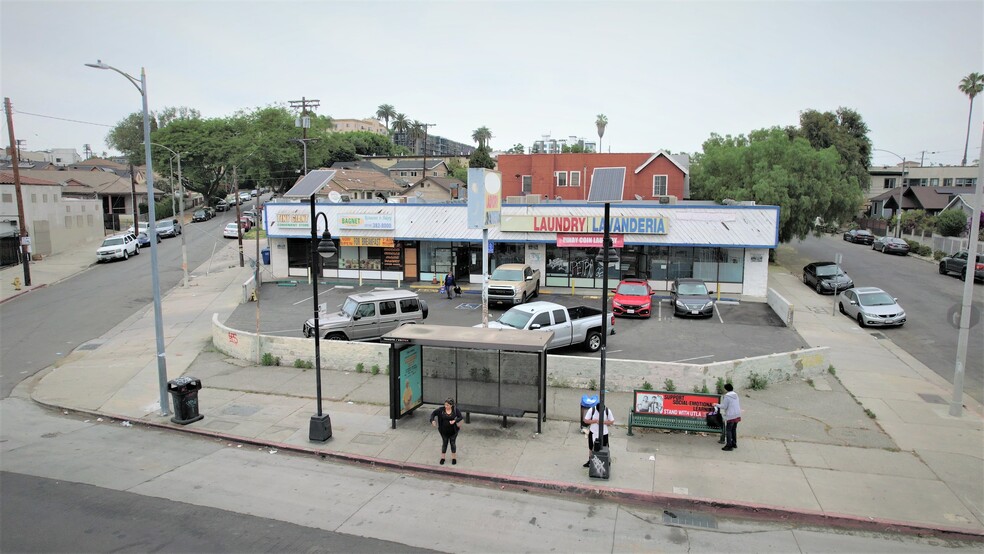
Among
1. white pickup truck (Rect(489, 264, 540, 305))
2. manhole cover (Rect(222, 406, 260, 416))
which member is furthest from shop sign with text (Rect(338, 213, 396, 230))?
manhole cover (Rect(222, 406, 260, 416))

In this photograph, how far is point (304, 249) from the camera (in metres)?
36.8

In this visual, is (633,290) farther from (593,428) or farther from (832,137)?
(832,137)

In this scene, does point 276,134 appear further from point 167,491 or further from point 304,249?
point 167,491

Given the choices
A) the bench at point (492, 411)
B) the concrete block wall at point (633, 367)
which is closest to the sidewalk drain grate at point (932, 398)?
the concrete block wall at point (633, 367)

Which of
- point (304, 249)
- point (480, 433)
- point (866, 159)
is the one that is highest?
point (866, 159)

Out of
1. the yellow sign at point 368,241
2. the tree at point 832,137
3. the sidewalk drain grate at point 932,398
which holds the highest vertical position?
the tree at point 832,137

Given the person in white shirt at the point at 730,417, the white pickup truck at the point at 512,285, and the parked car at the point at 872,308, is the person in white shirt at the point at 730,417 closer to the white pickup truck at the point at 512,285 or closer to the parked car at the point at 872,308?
the white pickup truck at the point at 512,285

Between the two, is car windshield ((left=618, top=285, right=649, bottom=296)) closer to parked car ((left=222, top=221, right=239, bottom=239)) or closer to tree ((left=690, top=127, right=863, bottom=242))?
tree ((left=690, top=127, right=863, bottom=242))

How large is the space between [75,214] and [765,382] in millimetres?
52469

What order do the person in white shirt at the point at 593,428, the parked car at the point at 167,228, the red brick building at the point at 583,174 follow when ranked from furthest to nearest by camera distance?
the parked car at the point at 167,228, the red brick building at the point at 583,174, the person in white shirt at the point at 593,428

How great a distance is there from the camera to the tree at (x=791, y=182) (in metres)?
37.2

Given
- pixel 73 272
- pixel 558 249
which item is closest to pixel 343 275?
pixel 558 249

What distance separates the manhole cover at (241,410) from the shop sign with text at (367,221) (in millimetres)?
19656

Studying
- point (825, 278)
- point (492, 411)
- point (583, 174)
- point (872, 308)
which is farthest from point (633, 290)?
point (583, 174)
